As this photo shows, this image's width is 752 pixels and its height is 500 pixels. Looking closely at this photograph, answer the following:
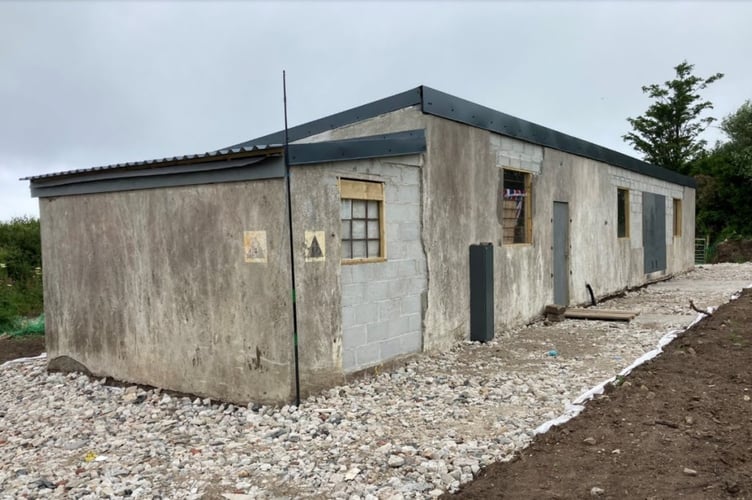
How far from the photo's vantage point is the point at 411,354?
7387mm

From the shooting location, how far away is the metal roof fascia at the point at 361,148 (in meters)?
5.65

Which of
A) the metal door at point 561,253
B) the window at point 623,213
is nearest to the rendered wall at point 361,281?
the metal door at point 561,253

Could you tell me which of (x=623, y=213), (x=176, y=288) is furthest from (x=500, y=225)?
(x=623, y=213)

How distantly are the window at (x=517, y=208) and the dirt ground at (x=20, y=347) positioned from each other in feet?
26.8

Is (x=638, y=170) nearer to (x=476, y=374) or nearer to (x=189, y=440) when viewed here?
(x=476, y=374)

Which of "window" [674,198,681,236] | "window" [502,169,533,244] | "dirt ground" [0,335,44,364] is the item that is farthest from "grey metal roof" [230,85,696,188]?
"window" [674,198,681,236]

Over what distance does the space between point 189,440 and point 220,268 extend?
1.76m

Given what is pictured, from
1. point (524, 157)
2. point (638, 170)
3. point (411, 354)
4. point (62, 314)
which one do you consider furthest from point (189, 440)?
point (638, 170)

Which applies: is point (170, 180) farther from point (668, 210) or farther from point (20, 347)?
point (668, 210)

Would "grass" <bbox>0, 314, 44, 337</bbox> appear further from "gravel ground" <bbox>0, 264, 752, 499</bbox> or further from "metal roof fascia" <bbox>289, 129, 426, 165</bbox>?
"metal roof fascia" <bbox>289, 129, 426, 165</bbox>

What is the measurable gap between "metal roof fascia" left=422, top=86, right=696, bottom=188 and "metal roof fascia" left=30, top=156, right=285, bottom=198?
2.74 meters

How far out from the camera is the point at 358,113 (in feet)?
23.6

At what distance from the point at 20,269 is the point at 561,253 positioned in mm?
14027

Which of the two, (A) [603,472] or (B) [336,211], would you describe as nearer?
(A) [603,472]
